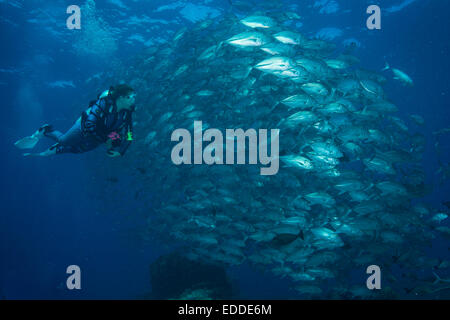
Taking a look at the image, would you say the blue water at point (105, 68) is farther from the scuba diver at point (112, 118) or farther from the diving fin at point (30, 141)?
the scuba diver at point (112, 118)

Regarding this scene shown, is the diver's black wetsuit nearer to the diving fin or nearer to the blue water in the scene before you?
the diving fin

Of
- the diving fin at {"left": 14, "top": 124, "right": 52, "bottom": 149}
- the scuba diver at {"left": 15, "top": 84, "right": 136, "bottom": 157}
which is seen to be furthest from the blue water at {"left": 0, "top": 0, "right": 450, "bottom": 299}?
the scuba diver at {"left": 15, "top": 84, "right": 136, "bottom": 157}

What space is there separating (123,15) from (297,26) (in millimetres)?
10480

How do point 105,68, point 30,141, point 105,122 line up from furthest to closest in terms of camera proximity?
1. point 105,68
2. point 30,141
3. point 105,122

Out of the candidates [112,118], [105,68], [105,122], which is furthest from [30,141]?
[105,68]

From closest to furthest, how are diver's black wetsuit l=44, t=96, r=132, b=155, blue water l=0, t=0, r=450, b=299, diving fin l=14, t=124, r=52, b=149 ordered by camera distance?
diver's black wetsuit l=44, t=96, r=132, b=155 → diving fin l=14, t=124, r=52, b=149 → blue water l=0, t=0, r=450, b=299

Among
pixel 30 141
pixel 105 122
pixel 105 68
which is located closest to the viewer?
pixel 105 122

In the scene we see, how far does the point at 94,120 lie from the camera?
5949 mm

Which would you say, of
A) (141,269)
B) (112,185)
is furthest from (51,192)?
(112,185)

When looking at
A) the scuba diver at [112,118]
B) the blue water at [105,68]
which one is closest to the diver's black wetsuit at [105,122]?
the scuba diver at [112,118]

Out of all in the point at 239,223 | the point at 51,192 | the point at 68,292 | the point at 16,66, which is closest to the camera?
the point at 239,223

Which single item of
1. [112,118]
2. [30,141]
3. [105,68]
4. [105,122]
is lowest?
[30,141]

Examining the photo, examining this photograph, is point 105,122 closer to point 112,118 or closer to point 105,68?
point 112,118
